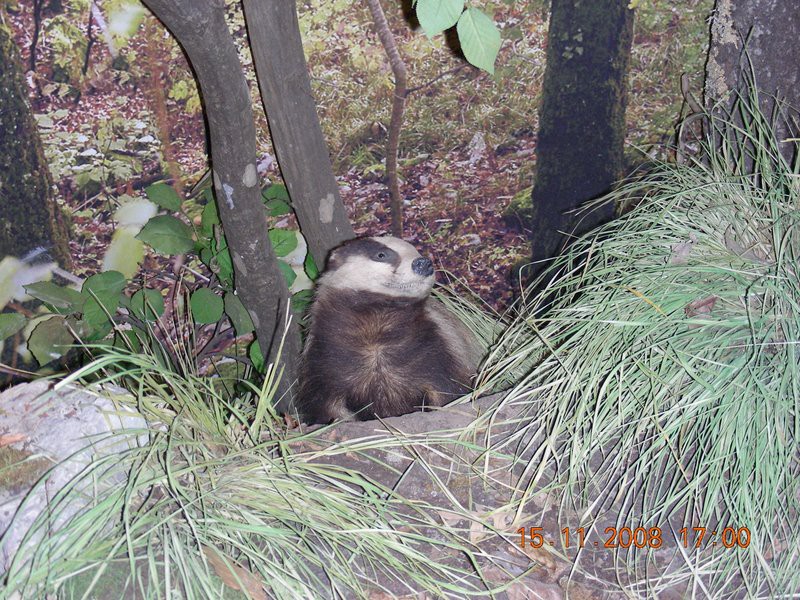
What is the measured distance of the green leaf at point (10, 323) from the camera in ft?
9.14

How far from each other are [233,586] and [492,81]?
2391 mm

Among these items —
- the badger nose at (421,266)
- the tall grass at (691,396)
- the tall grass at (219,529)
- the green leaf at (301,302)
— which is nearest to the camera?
the tall grass at (219,529)

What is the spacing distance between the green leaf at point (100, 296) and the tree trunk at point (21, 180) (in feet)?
1.20

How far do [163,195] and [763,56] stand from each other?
2.16 meters

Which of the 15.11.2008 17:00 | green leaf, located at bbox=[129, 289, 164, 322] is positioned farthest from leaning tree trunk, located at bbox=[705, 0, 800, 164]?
green leaf, located at bbox=[129, 289, 164, 322]

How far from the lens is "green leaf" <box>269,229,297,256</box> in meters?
3.03

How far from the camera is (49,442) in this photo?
171cm

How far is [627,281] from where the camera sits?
2.03 meters

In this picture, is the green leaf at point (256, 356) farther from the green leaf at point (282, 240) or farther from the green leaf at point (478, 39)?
the green leaf at point (478, 39)

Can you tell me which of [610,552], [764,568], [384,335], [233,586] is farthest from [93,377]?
[764,568]

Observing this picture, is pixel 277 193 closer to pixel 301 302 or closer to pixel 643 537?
pixel 301 302

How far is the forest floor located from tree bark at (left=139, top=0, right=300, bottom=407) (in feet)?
1.79

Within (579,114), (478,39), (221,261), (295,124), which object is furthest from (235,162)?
(579,114)

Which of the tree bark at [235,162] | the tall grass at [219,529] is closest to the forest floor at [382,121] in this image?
the tree bark at [235,162]
